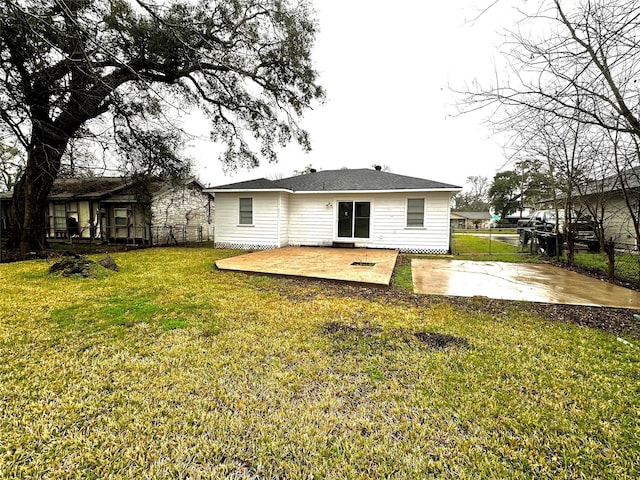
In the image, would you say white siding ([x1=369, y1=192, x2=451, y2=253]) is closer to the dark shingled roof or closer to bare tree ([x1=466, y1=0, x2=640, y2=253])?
the dark shingled roof

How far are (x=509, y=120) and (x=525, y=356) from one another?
10.4ft

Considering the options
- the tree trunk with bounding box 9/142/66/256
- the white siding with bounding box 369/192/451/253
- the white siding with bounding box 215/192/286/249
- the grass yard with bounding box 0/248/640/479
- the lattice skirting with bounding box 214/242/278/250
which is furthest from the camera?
the lattice skirting with bounding box 214/242/278/250

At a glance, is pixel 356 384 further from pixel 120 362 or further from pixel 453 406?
pixel 120 362

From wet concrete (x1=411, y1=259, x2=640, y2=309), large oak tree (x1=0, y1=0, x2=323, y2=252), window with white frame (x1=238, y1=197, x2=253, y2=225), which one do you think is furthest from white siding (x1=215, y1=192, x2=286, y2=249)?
wet concrete (x1=411, y1=259, x2=640, y2=309)

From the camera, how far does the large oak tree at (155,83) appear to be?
6.71m

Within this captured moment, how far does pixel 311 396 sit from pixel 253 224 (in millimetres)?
10288

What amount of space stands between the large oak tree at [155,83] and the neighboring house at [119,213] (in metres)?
3.50

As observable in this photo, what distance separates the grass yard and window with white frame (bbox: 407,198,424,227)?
23.9 feet

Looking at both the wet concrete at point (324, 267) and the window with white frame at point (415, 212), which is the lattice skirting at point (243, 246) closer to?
the wet concrete at point (324, 267)

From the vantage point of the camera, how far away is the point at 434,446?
1720mm

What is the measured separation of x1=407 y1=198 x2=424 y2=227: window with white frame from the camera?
11.0 metres

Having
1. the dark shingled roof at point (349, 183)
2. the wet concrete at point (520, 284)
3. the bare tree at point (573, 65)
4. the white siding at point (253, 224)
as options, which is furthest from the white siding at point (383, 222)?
the bare tree at point (573, 65)

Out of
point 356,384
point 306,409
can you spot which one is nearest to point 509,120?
point 356,384

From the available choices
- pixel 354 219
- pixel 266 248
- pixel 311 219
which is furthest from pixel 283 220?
pixel 354 219
